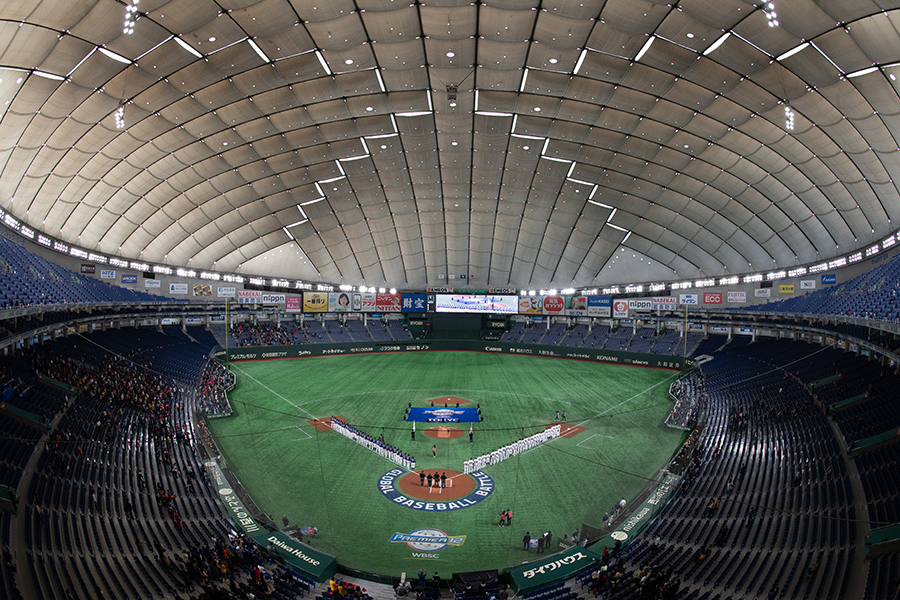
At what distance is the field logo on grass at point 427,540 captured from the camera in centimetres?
1911

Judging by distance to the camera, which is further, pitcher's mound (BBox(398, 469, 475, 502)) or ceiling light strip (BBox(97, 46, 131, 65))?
ceiling light strip (BBox(97, 46, 131, 65))

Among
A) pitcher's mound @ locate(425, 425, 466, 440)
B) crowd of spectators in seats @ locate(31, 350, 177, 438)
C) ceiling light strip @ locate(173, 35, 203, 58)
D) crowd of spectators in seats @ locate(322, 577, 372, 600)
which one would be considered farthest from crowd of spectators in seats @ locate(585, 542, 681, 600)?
ceiling light strip @ locate(173, 35, 203, 58)

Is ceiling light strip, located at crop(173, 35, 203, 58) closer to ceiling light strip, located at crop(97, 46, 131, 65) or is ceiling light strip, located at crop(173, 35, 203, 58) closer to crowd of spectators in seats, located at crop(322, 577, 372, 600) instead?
ceiling light strip, located at crop(97, 46, 131, 65)

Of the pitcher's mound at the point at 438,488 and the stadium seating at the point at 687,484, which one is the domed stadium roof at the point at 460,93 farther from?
the pitcher's mound at the point at 438,488

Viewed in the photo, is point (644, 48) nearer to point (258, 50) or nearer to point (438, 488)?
point (258, 50)

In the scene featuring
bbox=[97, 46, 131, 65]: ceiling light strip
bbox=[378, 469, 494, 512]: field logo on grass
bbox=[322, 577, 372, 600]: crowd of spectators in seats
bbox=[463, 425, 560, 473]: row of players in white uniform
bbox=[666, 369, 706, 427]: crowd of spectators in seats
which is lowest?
bbox=[322, 577, 372, 600]: crowd of spectators in seats

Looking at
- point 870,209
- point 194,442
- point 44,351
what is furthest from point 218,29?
point 870,209

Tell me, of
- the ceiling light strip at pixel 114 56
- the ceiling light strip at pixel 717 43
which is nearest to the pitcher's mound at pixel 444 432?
the ceiling light strip at pixel 717 43

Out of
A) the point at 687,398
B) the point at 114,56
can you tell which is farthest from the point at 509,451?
the point at 114,56

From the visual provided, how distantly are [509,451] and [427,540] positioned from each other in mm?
10065

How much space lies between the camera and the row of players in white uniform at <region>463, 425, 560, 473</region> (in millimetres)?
26803

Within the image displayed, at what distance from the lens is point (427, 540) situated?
19891 millimetres

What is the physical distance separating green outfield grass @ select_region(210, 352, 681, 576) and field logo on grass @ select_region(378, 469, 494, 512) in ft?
1.35

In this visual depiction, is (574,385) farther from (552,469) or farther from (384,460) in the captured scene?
(384,460)
